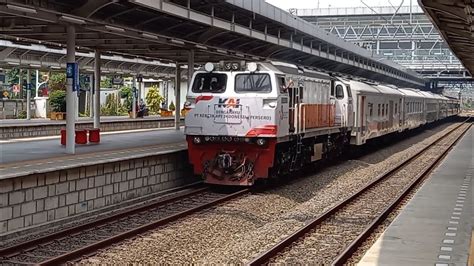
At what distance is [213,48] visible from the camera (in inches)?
808

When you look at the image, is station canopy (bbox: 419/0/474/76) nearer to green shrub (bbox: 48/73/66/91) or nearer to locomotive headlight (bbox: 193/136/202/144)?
locomotive headlight (bbox: 193/136/202/144)

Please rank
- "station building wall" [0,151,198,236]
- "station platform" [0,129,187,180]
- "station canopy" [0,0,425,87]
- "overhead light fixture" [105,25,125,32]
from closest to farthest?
"station building wall" [0,151,198,236] → "station platform" [0,129,187,180] → "station canopy" [0,0,425,87] → "overhead light fixture" [105,25,125,32]

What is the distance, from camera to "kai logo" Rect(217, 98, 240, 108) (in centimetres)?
1528

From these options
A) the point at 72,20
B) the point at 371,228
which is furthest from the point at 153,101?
the point at 371,228

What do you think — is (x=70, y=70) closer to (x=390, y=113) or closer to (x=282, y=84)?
(x=282, y=84)

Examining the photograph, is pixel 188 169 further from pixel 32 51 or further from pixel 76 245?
pixel 32 51

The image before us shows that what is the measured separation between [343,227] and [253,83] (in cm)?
496

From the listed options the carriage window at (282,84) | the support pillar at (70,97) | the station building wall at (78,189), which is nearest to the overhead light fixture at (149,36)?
the support pillar at (70,97)

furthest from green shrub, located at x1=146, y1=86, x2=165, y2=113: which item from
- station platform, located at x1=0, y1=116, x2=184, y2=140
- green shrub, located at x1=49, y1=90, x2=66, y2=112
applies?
station platform, located at x1=0, y1=116, x2=184, y2=140

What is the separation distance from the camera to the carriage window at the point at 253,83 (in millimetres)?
15406

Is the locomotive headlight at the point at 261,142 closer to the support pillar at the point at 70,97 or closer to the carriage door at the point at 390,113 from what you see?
the support pillar at the point at 70,97

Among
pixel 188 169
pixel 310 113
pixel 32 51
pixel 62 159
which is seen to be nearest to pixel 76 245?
pixel 62 159

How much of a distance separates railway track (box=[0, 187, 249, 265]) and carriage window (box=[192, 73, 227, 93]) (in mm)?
2672

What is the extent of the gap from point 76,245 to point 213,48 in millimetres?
11641
